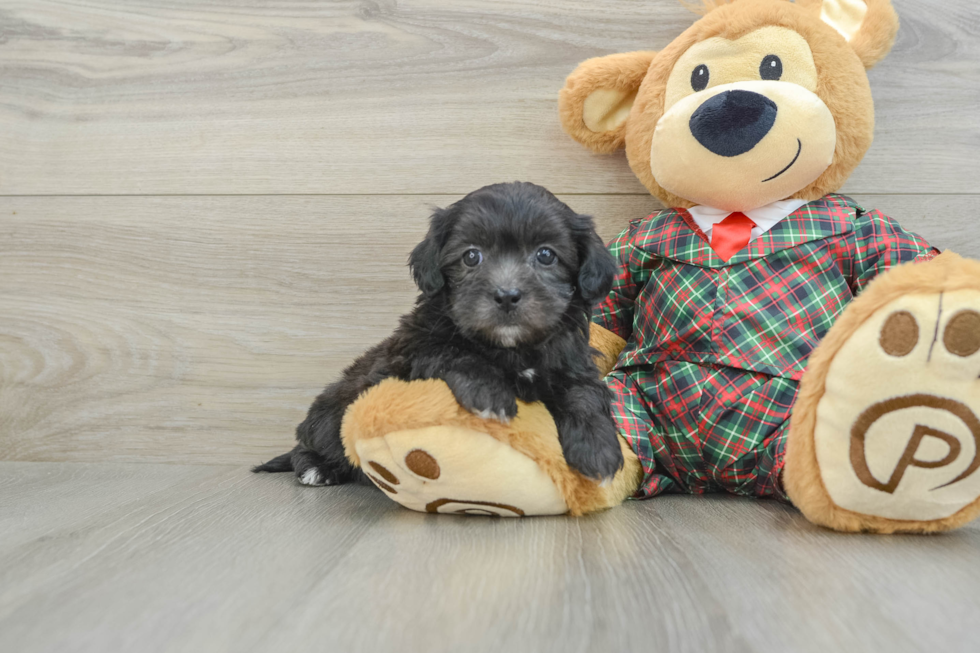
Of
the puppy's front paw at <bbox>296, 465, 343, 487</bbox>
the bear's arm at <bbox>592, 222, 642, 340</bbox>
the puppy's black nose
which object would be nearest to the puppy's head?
the puppy's black nose

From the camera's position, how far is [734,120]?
1.40 meters

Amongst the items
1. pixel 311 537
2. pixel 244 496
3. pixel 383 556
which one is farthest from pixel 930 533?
pixel 244 496

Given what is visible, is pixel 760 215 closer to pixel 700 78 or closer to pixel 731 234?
pixel 731 234

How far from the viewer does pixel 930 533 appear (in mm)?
1178

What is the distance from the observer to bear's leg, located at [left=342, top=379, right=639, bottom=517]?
1.22 metres

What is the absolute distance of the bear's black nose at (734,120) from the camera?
1394 mm

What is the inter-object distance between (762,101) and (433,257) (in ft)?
2.43

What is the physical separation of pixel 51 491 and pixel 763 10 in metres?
1.98

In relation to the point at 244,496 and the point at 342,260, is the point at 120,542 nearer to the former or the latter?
the point at 244,496

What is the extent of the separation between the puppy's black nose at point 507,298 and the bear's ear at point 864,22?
99 cm

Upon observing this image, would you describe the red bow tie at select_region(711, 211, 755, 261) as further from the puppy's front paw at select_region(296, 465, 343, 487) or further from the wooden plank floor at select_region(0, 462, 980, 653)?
the puppy's front paw at select_region(296, 465, 343, 487)

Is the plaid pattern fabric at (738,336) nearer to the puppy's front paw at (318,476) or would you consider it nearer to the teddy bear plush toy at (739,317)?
the teddy bear plush toy at (739,317)

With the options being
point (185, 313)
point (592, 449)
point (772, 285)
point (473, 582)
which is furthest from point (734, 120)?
point (185, 313)

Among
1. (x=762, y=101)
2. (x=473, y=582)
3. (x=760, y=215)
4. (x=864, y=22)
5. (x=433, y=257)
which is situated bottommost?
(x=473, y=582)
